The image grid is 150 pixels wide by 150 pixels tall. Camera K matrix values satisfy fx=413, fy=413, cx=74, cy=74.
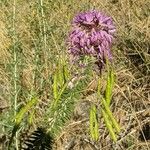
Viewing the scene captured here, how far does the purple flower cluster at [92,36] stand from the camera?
1.26m

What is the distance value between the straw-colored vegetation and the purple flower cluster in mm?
402

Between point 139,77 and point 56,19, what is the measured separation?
0.98m

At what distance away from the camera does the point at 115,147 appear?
228cm

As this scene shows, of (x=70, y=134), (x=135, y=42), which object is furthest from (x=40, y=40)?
(x=135, y=42)

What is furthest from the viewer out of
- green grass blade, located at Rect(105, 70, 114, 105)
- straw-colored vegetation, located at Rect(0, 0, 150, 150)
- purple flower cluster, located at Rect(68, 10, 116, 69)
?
straw-colored vegetation, located at Rect(0, 0, 150, 150)

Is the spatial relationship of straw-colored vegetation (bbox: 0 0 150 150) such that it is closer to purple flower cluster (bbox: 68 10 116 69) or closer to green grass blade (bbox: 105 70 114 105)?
purple flower cluster (bbox: 68 10 116 69)

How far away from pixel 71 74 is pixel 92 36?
0.55 m

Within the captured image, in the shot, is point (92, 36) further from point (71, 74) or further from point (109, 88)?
point (71, 74)

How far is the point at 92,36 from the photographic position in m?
1.27

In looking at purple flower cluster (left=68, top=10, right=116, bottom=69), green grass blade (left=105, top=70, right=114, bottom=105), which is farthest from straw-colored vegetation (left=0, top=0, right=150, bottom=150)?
green grass blade (left=105, top=70, right=114, bottom=105)

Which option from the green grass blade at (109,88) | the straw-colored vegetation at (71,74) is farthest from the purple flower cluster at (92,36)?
the straw-colored vegetation at (71,74)

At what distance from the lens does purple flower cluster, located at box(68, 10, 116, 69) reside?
126 cm

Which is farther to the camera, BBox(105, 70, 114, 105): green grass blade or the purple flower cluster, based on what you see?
the purple flower cluster

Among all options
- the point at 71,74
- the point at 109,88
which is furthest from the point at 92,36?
the point at 71,74
